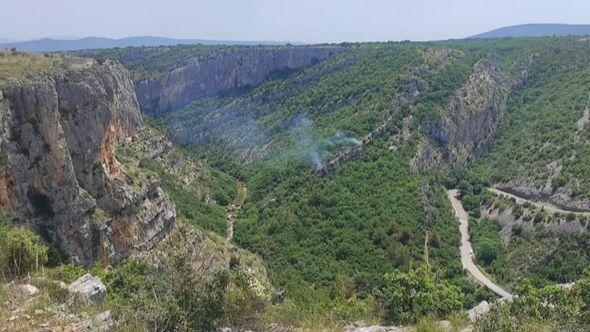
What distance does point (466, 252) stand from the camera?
204ft

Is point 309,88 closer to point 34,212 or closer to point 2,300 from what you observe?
point 34,212

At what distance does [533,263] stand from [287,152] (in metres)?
49.2

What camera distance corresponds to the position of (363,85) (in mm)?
105875


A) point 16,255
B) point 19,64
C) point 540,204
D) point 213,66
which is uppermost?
point 19,64

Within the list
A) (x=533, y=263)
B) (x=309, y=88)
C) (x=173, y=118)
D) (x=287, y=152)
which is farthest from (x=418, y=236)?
(x=173, y=118)

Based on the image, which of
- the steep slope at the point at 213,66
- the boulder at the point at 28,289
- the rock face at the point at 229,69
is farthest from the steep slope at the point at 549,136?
the boulder at the point at 28,289

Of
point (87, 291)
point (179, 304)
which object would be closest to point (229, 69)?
point (87, 291)

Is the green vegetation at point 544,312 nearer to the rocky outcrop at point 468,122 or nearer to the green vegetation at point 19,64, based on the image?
the green vegetation at point 19,64

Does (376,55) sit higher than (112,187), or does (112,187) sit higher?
(376,55)

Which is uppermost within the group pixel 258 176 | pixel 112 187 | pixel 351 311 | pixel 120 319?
pixel 120 319

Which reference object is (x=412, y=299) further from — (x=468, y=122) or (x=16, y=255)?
(x=468, y=122)

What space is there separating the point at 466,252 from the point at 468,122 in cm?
4458

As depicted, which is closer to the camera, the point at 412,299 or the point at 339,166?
the point at 412,299

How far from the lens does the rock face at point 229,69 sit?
461 ft
